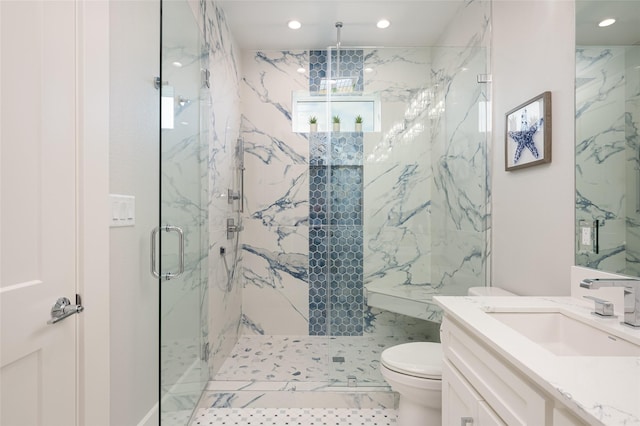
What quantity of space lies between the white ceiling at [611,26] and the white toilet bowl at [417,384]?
1486 millimetres

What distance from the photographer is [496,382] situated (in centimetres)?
90

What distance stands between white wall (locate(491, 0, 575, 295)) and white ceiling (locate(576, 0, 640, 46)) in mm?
72

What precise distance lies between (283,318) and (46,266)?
2.39 meters

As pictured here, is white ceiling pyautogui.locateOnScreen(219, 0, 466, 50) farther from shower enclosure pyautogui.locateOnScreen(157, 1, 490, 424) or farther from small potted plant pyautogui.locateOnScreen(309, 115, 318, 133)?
small potted plant pyautogui.locateOnScreen(309, 115, 318, 133)

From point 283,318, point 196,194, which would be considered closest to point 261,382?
point 283,318

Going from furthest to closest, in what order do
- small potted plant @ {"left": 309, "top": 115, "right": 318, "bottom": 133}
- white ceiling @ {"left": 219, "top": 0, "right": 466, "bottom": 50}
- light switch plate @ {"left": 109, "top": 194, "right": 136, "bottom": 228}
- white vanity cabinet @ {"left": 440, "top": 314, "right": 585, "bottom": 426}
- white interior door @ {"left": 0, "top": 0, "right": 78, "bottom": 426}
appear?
small potted plant @ {"left": 309, "top": 115, "right": 318, "bottom": 133} < white ceiling @ {"left": 219, "top": 0, "right": 466, "bottom": 50} < light switch plate @ {"left": 109, "top": 194, "right": 136, "bottom": 228} < white interior door @ {"left": 0, "top": 0, "right": 78, "bottom": 426} < white vanity cabinet @ {"left": 440, "top": 314, "right": 585, "bottom": 426}

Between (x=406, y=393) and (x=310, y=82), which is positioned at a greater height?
(x=310, y=82)

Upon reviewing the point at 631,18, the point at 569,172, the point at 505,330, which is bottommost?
the point at 505,330

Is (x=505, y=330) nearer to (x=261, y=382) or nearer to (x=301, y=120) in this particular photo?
(x=261, y=382)

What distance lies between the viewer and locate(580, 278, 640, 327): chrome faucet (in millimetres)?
979

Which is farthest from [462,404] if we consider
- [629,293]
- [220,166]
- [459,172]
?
[220,166]

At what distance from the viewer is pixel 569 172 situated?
1437 millimetres

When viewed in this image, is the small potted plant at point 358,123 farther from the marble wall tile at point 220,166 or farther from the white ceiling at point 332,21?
the marble wall tile at point 220,166

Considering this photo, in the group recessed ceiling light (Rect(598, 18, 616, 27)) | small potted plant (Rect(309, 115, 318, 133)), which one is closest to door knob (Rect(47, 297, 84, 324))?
recessed ceiling light (Rect(598, 18, 616, 27))
